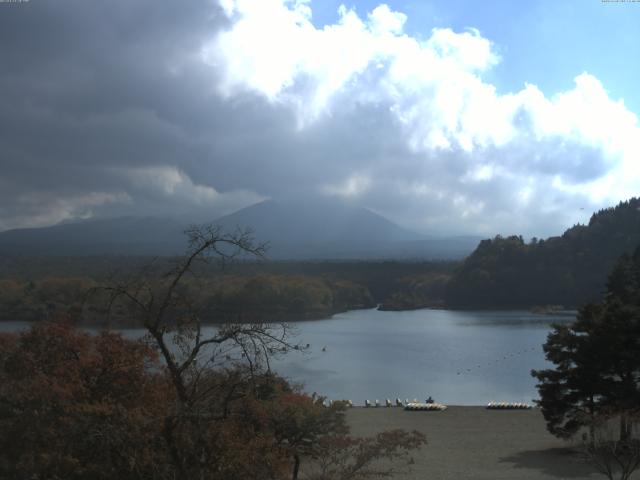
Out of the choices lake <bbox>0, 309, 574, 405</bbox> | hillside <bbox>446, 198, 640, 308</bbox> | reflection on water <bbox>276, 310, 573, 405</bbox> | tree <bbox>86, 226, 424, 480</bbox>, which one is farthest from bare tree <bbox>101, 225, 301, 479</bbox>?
hillside <bbox>446, 198, 640, 308</bbox>

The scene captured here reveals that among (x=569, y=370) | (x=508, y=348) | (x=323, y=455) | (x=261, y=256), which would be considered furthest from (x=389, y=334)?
(x=261, y=256)

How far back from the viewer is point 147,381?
5543 millimetres

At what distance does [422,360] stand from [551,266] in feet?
111

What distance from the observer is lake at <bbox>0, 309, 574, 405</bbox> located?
20031mm

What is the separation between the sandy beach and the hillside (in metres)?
41.3

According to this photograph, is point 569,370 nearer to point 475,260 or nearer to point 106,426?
point 106,426

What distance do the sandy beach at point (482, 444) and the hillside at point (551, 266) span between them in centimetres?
4127

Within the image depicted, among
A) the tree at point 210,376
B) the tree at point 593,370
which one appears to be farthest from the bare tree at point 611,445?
the tree at point 210,376

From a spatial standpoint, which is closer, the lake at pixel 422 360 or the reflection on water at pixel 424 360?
the lake at pixel 422 360

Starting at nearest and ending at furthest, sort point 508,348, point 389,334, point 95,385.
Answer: point 95,385
point 508,348
point 389,334

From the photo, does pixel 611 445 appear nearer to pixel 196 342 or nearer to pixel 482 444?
pixel 482 444

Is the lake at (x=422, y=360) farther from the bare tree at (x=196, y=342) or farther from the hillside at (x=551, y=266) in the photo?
the hillside at (x=551, y=266)

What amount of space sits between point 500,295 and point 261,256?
55.6 metres

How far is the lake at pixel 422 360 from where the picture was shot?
65.7ft
